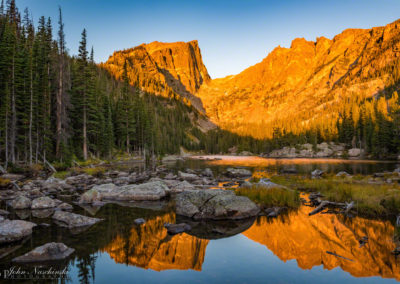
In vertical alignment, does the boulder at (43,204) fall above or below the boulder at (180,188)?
above

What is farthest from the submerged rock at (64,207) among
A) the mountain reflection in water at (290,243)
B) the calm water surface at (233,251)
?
the mountain reflection in water at (290,243)

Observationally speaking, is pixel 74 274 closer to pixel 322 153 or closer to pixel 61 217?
pixel 61 217

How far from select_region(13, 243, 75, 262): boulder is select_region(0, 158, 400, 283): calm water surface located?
314 millimetres

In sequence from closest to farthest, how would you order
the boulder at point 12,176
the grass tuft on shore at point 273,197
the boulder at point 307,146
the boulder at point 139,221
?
the boulder at point 139,221 < the grass tuft on shore at point 273,197 < the boulder at point 12,176 < the boulder at point 307,146

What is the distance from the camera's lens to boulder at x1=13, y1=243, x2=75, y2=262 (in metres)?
7.20

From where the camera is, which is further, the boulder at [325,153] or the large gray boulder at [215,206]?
the boulder at [325,153]

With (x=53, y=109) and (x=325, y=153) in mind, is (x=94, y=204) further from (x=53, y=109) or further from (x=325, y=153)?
(x=325, y=153)

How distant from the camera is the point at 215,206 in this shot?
1248 centimetres

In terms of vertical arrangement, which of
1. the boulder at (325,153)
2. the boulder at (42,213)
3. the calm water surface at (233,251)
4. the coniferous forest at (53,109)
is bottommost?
the boulder at (325,153)

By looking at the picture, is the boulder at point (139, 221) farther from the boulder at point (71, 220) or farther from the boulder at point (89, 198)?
the boulder at point (89, 198)

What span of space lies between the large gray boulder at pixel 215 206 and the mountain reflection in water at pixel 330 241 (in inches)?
37.9

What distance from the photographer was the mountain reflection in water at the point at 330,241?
7094mm

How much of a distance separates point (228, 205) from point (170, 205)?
4615 mm

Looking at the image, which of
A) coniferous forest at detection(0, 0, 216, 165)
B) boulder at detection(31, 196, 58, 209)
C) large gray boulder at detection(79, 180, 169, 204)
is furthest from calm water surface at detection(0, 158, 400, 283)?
coniferous forest at detection(0, 0, 216, 165)
